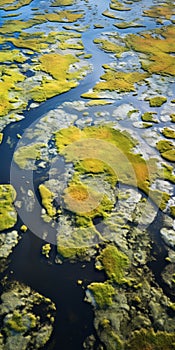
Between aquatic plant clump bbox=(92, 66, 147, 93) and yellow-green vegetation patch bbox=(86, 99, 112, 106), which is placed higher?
aquatic plant clump bbox=(92, 66, 147, 93)

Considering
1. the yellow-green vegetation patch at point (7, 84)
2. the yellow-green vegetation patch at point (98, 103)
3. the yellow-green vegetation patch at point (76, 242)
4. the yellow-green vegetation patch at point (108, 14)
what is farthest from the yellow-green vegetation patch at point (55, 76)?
the yellow-green vegetation patch at point (108, 14)

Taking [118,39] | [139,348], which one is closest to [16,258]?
[139,348]

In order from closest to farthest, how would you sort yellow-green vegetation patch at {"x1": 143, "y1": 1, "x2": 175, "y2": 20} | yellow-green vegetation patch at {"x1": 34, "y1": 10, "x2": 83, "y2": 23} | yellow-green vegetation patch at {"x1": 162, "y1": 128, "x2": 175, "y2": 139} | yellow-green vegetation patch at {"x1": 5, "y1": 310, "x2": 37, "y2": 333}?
yellow-green vegetation patch at {"x1": 5, "y1": 310, "x2": 37, "y2": 333} → yellow-green vegetation patch at {"x1": 162, "y1": 128, "x2": 175, "y2": 139} → yellow-green vegetation patch at {"x1": 34, "y1": 10, "x2": 83, "y2": 23} → yellow-green vegetation patch at {"x1": 143, "y1": 1, "x2": 175, "y2": 20}

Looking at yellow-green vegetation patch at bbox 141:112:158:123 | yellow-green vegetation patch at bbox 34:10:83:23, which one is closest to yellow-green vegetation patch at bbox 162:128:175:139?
yellow-green vegetation patch at bbox 141:112:158:123

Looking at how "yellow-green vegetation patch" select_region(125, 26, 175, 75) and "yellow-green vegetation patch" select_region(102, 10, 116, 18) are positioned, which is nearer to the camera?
"yellow-green vegetation patch" select_region(125, 26, 175, 75)

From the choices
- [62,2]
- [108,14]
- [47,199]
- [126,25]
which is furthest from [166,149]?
[62,2]

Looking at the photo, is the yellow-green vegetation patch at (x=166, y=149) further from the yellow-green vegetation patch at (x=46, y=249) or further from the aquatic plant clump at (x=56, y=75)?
the aquatic plant clump at (x=56, y=75)

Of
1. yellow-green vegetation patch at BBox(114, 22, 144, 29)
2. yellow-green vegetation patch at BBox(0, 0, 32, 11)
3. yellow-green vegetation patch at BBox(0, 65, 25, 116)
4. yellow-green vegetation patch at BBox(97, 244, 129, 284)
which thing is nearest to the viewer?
yellow-green vegetation patch at BBox(97, 244, 129, 284)

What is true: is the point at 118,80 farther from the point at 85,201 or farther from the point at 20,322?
the point at 20,322

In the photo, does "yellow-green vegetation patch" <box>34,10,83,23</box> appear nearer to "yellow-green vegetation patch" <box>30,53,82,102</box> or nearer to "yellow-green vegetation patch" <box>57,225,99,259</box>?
"yellow-green vegetation patch" <box>30,53,82,102</box>
